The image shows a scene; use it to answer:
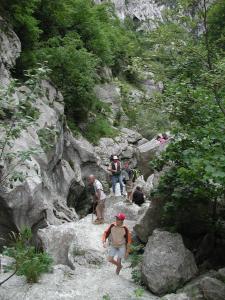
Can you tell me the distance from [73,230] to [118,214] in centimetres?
252

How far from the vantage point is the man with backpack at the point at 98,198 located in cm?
1538

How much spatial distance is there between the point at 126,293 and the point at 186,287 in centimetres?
140

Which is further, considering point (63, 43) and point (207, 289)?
point (63, 43)

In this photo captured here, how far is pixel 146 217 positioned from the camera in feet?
42.0

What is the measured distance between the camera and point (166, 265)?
10195 millimetres

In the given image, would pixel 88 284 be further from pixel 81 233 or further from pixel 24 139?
pixel 24 139

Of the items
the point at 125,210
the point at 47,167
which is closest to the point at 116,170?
the point at 125,210

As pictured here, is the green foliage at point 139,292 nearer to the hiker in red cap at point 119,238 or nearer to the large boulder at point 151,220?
the hiker in red cap at point 119,238

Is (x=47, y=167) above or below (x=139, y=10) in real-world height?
below

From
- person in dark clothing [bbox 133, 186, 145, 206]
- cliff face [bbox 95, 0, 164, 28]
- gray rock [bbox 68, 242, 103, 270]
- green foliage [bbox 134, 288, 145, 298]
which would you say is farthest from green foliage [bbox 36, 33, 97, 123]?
cliff face [bbox 95, 0, 164, 28]

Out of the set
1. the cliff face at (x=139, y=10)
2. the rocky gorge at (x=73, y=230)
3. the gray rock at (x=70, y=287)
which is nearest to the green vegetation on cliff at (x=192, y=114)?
the rocky gorge at (x=73, y=230)

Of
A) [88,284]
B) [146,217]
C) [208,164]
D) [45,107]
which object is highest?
[45,107]

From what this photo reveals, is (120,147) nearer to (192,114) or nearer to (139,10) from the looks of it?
(192,114)

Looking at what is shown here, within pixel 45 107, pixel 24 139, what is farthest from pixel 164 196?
pixel 45 107
